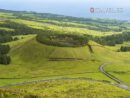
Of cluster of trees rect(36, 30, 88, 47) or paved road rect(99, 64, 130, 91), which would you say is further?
cluster of trees rect(36, 30, 88, 47)

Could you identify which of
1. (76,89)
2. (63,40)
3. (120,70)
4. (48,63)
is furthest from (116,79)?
(63,40)

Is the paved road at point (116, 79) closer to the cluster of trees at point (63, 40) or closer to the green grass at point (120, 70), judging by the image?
the green grass at point (120, 70)

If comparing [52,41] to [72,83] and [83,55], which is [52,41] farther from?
[72,83]

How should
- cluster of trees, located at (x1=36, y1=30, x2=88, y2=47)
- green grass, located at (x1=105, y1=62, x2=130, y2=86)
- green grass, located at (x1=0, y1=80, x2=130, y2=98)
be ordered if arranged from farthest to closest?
cluster of trees, located at (x1=36, y1=30, x2=88, y2=47) < green grass, located at (x1=105, y1=62, x2=130, y2=86) < green grass, located at (x1=0, y1=80, x2=130, y2=98)

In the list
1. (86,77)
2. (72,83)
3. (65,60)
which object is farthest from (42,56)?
(72,83)

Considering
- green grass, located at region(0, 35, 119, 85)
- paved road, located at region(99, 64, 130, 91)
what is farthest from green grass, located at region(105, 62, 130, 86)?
green grass, located at region(0, 35, 119, 85)

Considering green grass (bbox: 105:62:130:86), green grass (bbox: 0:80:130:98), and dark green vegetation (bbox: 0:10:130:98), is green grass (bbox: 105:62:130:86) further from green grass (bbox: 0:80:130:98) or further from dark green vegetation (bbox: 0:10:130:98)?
green grass (bbox: 0:80:130:98)

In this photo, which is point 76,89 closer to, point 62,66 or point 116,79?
point 116,79

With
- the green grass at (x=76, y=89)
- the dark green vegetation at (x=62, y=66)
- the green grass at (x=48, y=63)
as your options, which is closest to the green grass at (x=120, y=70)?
the dark green vegetation at (x=62, y=66)
